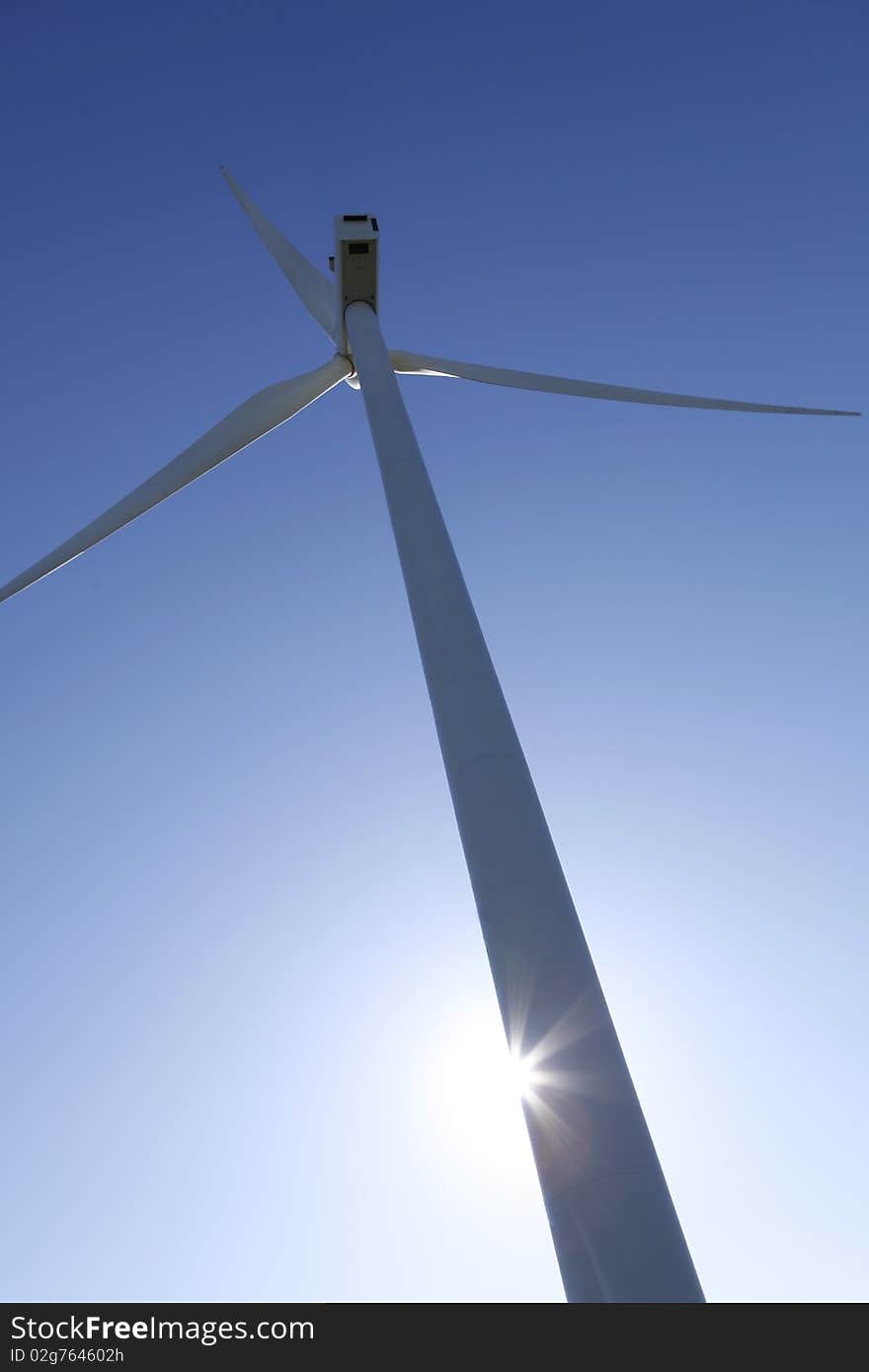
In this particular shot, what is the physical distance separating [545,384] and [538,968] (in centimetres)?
1346

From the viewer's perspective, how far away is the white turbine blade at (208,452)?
50.4 ft

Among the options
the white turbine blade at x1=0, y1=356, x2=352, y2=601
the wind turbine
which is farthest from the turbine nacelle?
the wind turbine

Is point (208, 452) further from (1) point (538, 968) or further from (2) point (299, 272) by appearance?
(1) point (538, 968)

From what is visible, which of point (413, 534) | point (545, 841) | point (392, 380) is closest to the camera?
point (545, 841)

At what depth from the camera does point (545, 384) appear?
693 inches

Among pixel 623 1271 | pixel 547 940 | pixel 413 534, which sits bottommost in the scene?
pixel 623 1271

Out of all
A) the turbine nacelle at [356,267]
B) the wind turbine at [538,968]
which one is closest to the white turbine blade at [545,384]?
the turbine nacelle at [356,267]

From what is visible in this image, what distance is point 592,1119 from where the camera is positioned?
241 inches

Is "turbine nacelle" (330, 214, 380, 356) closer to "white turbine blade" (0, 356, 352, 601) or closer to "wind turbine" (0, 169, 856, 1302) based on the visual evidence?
"white turbine blade" (0, 356, 352, 601)

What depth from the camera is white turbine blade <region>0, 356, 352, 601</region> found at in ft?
50.4

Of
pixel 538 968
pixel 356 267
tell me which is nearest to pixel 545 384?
pixel 356 267

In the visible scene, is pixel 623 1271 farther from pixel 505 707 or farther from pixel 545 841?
pixel 505 707
